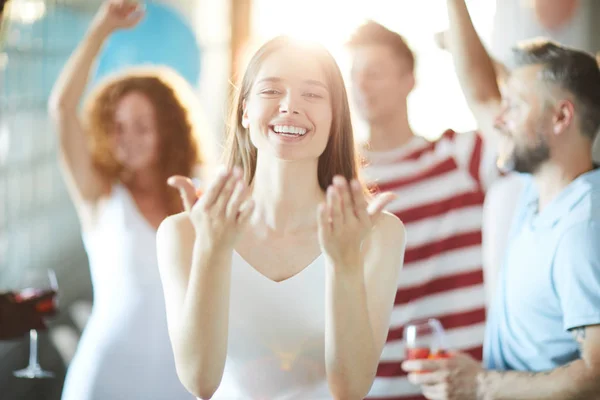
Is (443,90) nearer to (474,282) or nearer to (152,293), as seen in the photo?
(474,282)

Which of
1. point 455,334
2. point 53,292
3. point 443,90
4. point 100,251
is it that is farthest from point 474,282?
point 53,292

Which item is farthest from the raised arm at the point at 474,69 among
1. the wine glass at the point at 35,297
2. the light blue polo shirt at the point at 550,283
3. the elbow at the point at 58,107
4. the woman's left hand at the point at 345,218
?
the wine glass at the point at 35,297

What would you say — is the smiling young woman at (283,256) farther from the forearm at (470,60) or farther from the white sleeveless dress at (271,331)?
the forearm at (470,60)

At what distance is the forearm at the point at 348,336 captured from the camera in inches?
56.2

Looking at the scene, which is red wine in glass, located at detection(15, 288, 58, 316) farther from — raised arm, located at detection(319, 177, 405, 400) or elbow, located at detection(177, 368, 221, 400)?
raised arm, located at detection(319, 177, 405, 400)

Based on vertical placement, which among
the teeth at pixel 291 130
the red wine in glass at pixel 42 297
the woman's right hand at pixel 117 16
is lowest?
the red wine in glass at pixel 42 297

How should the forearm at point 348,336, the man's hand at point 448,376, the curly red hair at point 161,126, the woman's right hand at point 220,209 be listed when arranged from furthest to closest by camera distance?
the curly red hair at point 161,126
the man's hand at point 448,376
the forearm at point 348,336
the woman's right hand at point 220,209

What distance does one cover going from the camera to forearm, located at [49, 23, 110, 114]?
6.32ft

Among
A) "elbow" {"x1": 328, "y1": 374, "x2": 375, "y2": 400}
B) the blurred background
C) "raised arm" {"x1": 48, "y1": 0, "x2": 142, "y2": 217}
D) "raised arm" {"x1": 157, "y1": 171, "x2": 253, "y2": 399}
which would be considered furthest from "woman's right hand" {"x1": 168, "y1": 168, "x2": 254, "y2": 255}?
"raised arm" {"x1": 48, "y1": 0, "x2": 142, "y2": 217}

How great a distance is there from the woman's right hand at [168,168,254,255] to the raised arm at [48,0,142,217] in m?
0.61

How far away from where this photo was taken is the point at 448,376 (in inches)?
70.0

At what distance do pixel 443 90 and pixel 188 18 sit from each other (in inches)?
26.7

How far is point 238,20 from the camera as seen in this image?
6.18 feet

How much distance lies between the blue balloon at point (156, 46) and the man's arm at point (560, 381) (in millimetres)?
1022
